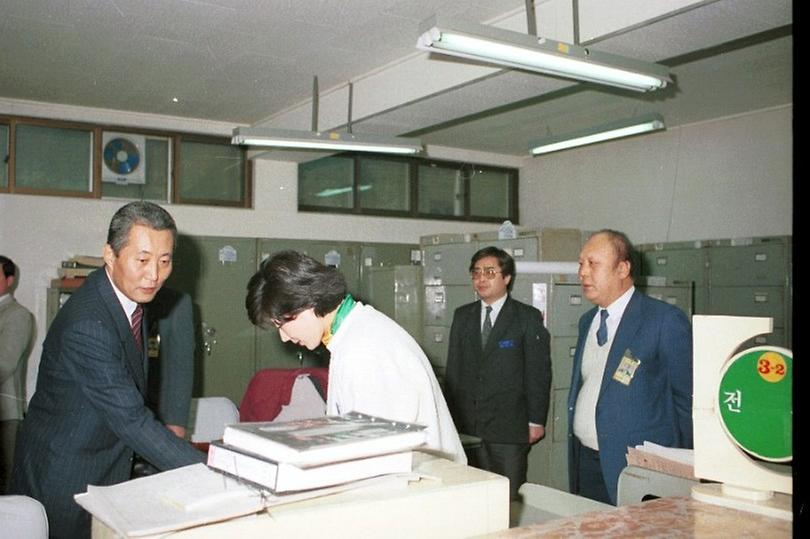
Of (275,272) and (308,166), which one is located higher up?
(308,166)

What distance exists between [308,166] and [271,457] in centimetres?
656

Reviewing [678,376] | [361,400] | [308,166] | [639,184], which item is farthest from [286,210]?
[361,400]

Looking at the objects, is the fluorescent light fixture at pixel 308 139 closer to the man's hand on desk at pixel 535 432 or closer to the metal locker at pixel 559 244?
the metal locker at pixel 559 244

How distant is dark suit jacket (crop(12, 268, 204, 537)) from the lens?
1.74 m

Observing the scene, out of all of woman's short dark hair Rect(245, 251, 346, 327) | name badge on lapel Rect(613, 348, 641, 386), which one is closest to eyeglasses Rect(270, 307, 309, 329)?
woman's short dark hair Rect(245, 251, 346, 327)

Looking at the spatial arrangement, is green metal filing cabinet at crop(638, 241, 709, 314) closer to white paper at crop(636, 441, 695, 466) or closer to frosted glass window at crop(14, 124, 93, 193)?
white paper at crop(636, 441, 695, 466)

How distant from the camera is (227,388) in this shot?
640 cm

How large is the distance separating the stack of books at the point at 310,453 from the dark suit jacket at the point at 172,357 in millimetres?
2159

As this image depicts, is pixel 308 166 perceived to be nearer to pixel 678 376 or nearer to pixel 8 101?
pixel 8 101

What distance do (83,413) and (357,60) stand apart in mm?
3792

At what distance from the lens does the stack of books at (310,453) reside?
0.97 metres

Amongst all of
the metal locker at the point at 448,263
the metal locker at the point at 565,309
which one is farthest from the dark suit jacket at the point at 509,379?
the metal locker at the point at 448,263

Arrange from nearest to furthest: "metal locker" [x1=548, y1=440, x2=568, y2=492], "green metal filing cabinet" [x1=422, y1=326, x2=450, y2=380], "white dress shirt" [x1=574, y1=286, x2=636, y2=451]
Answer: "white dress shirt" [x1=574, y1=286, x2=636, y2=451] → "metal locker" [x1=548, y1=440, x2=568, y2=492] → "green metal filing cabinet" [x1=422, y1=326, x2=450, y2=380]

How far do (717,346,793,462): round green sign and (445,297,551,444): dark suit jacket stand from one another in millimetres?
2951
